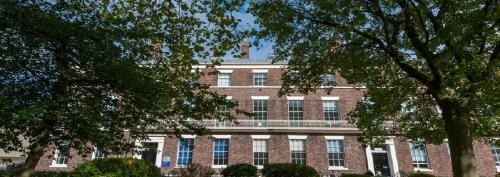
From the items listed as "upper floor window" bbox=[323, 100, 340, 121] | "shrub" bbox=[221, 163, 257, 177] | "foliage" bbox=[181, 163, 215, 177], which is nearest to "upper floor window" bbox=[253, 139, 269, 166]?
"shrub" bbox=[221, 163, 257, 177]

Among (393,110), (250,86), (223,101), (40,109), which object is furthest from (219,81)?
(40,109)

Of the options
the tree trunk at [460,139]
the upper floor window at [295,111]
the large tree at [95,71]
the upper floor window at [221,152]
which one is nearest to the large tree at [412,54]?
the tree trunk at [460,139]

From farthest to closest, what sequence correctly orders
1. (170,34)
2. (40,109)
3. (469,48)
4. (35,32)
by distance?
(469,48) < (170,34) < (35,32) < (40,109)

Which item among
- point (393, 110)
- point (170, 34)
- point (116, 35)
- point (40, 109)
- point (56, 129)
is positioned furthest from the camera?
point (393, 110)

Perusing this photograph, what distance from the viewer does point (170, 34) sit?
10.4 m

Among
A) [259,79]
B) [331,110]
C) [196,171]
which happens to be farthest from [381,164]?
[196,171]

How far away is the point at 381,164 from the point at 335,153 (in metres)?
3.55

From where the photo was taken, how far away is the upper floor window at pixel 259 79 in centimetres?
2913

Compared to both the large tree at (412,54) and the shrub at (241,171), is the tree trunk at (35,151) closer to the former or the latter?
the large tree at (412,54)

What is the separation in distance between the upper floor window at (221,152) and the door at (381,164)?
10809mm

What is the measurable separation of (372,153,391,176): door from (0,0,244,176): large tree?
62.3ft

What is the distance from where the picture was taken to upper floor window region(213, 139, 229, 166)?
25.9m

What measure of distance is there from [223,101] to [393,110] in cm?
722

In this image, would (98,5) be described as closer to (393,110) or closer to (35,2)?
(35,2)
